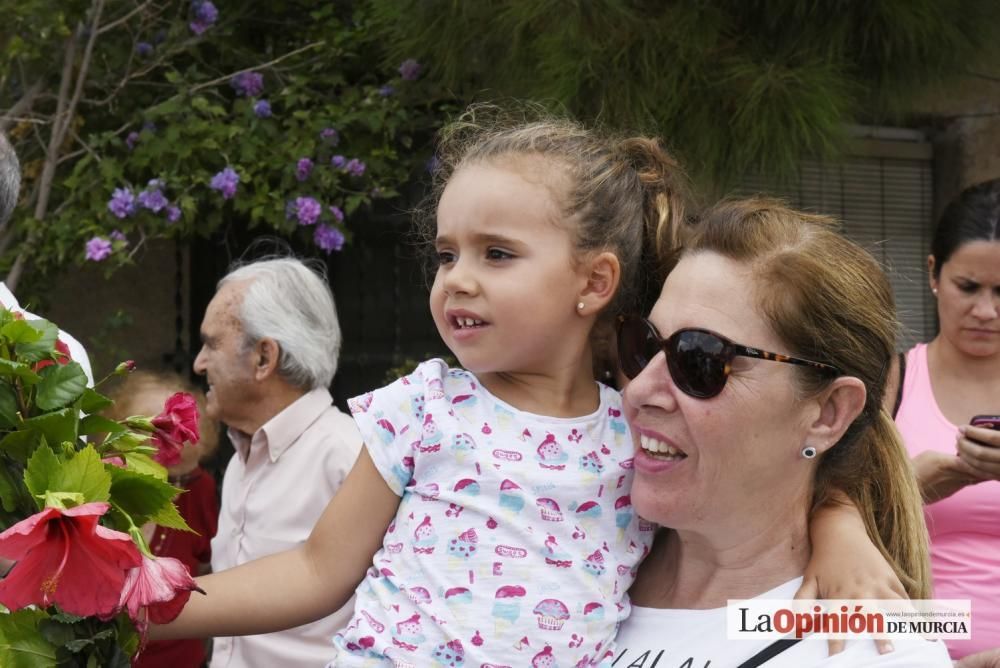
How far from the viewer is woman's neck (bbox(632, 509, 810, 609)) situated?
67.7 inches

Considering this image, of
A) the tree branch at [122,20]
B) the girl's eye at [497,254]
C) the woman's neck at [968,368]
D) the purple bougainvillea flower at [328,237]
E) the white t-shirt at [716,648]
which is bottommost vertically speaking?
the white t-shirt at [716,648]

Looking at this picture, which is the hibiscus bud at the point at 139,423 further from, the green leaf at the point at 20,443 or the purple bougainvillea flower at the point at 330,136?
the purple bougainvillea flower at the point at 330,136

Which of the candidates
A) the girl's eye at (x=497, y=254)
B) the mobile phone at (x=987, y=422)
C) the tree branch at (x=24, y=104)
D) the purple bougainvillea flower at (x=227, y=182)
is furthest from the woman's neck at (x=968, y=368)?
the tree branch at (x=24, y=104)

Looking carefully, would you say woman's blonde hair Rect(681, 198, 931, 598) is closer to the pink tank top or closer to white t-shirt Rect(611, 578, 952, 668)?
white t-shirt Rect(611, 578, 952, 668)

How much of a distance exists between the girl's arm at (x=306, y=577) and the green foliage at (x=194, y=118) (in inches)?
103

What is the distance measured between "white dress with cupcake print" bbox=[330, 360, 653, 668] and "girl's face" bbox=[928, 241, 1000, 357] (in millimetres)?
1501

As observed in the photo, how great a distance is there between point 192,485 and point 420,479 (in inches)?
94.2

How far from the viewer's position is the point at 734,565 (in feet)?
5.69

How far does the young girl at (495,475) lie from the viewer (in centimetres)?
175

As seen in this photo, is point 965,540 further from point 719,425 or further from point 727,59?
point 727,59

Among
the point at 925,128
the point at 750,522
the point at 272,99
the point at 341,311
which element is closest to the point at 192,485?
the point at 341,311

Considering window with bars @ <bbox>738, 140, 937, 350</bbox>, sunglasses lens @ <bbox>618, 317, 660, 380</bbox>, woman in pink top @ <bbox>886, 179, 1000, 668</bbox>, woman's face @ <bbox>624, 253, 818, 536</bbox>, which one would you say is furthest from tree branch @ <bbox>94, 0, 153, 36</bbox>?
woman's face @ <bbox>624, 253, 818, 536</bbox>

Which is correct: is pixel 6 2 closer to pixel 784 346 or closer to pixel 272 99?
pixel 272 99

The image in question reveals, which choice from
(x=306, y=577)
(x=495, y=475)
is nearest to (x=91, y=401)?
(x=306, y=577)
